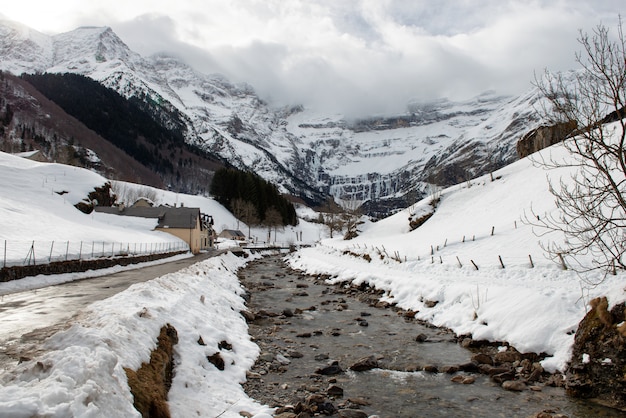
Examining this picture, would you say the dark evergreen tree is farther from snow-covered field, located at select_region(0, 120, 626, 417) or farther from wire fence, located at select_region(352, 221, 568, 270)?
wire fence, located at select_region(352, 221, 568, 270)

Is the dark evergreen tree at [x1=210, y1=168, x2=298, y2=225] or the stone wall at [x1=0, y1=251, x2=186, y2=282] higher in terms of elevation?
the dark evergreen tree at [x1=210, y1=168, x2=298, y2=225]

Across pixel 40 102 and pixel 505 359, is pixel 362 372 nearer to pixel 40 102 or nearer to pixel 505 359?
pixel 505 359

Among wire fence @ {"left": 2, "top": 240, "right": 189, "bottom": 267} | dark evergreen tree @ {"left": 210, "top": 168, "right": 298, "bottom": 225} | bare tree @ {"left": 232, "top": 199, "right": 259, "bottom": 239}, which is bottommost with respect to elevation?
wire fence @ {"left": 2, "top": 240, "right": 189, "bottom": 267}

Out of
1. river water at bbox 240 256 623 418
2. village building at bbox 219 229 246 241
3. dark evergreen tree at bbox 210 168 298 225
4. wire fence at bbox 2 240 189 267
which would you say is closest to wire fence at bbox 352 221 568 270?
river water at bbox 240 256 623 418

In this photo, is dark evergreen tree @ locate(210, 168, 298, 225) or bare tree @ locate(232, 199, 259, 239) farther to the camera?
dark evergreen tree @ locate(210, 168, 298, 225)

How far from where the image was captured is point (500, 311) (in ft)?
50.2

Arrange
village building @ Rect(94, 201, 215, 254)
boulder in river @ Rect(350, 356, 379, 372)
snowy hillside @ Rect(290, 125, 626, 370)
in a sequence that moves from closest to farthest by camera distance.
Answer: boulder in river @ Rect(350, 356, 379, 372) < snowy hillside @ Rect(290, 125, 626, 370) < village building @ Rect(94, 201, 215, 254)

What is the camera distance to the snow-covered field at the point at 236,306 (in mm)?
5340

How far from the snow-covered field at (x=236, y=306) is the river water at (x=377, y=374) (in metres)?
1.12

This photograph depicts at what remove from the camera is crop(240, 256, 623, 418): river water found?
940cm

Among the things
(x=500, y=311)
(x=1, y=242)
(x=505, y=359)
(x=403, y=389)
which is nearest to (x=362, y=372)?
(x=403, y=389)

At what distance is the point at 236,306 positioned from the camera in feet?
67.3

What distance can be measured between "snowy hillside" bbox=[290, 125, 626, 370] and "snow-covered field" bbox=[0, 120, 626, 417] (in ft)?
0.23

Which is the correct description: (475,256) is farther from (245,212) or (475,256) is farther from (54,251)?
(245,212)
